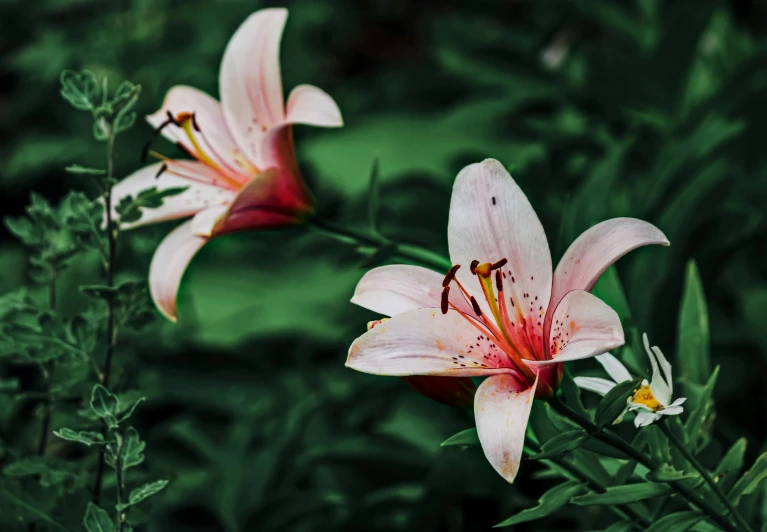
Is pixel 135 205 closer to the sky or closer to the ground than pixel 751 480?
closer to the sky

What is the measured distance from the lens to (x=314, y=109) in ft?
2.12

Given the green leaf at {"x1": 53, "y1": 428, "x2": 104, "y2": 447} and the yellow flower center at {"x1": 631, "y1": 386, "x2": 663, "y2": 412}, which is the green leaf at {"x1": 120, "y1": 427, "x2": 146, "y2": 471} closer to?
the green leaf at {"x1": 53, "y1": 428, "x2": 104, "y2": 447}

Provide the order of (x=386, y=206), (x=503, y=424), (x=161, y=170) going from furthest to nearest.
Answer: (x=386, y=206)
(x=161, y=170)
(x=503, y=424)

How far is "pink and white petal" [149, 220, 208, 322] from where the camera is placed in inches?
25.7

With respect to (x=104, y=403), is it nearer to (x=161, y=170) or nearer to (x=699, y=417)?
(x=161, y=170)

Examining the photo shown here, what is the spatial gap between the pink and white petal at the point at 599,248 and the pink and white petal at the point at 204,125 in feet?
1.06

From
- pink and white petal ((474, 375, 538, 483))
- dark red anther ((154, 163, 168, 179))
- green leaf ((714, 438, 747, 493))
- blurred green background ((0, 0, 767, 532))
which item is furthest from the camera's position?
blurred green background ((0, 0, 767, 532))

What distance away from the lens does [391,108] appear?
6.83 ft

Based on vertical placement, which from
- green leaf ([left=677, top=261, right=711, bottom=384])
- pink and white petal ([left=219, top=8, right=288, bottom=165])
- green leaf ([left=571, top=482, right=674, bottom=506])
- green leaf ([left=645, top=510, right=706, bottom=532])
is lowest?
green leaf ([left=677, top=261, right=711, bottom=384])

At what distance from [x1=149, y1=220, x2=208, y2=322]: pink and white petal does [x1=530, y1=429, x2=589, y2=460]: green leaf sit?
0.29 m

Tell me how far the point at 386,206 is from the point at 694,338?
0.76 m

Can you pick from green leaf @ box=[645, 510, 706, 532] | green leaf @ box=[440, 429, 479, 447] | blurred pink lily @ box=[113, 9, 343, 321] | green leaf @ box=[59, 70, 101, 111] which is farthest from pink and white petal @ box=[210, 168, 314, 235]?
green leaf @ box=[645, 510, 706, 532]

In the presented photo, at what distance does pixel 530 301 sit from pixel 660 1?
3.61ft

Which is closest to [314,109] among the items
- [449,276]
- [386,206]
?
[449,276]
